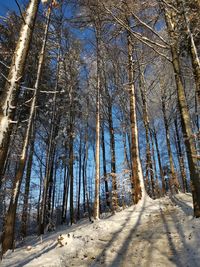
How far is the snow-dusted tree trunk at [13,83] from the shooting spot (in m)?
3.47

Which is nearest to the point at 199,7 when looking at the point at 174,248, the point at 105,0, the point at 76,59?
the point at 105,0

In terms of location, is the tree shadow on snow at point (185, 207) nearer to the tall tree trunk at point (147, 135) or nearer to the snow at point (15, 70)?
the tall tree trunk at point (147, 135)

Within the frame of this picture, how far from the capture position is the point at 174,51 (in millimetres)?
7496

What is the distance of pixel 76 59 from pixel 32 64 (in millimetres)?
3656

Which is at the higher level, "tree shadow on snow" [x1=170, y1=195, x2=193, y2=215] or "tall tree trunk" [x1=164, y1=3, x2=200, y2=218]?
"tall tree trunk" [x1=164, y1=3, x2=200, y2=218]

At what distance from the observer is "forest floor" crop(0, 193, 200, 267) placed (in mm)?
4805

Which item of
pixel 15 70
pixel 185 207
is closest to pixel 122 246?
pixel 185 207

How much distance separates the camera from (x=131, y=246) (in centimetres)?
561

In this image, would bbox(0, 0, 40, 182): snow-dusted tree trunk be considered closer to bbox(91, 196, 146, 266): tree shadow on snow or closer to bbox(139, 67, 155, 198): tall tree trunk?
bbox(91, 196, 146, 266): tree shadow on snow

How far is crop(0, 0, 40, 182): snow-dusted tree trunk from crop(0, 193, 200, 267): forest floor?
3073 mm

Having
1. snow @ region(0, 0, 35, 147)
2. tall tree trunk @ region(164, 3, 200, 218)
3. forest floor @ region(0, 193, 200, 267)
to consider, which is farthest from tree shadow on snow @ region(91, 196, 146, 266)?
snow @ region(0, 0, 35, 147)

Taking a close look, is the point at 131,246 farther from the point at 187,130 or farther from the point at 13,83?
the point at 13,83

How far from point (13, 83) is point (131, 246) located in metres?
4.50

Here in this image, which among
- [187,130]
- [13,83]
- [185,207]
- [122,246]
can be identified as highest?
[187,130]
